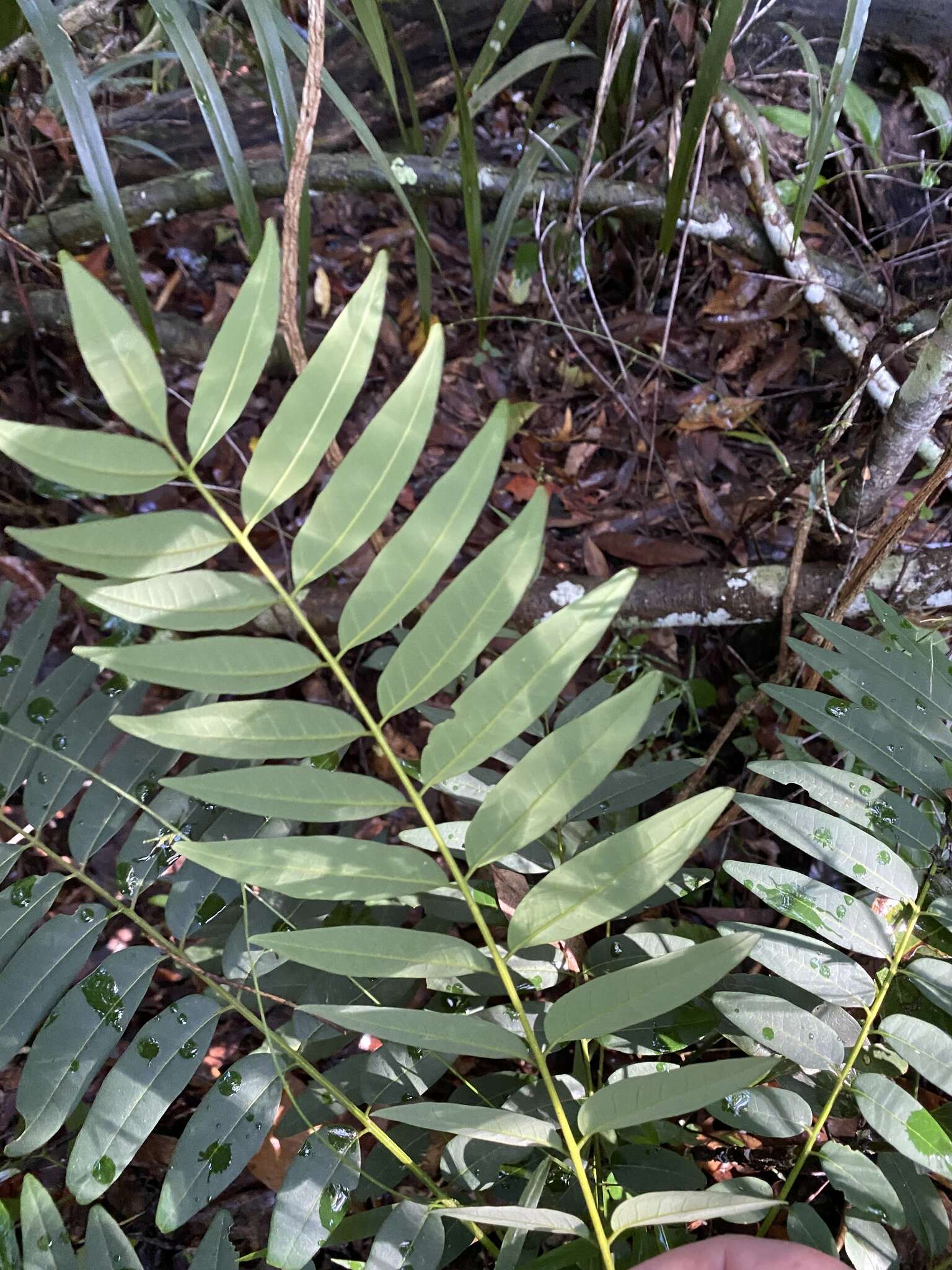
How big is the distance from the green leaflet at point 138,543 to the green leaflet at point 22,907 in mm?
455

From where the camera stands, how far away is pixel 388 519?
1.60 m

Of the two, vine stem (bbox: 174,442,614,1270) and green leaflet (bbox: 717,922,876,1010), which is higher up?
vine stem (bbox: 174,442,614,1270)

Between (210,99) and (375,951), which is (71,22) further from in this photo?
(375,951)

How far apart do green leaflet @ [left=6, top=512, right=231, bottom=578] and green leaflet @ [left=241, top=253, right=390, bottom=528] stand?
41 mm

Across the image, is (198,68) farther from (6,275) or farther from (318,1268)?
(318,1268)

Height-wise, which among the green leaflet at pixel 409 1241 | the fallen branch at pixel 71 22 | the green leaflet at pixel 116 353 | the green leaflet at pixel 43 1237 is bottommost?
the green leaflet at pixel 409 1241

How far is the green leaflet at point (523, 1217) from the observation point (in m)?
0.62

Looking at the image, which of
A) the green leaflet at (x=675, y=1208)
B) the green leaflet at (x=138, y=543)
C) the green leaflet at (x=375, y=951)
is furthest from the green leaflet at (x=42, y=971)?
the green leaflet at (x=675, y=1208)

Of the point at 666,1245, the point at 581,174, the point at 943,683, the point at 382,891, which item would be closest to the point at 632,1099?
the point at 382,891

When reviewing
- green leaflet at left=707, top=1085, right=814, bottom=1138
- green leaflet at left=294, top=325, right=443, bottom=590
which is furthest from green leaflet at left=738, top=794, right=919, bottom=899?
green leaflet at left=294, top=325, right=443, bottom=590

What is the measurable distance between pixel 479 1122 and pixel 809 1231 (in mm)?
410

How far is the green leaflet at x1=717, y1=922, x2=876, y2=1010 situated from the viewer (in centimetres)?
77

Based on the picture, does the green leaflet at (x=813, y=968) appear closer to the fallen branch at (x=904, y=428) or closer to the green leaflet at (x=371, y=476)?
the green leaflet at (x=371, y=476)

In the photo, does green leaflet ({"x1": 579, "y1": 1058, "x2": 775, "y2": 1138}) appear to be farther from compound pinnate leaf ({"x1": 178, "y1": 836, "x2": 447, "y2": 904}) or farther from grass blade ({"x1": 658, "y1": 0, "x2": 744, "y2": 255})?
grass blade ({"x1": 658, "y1": 0, "x2": 744, "y2": 255})
